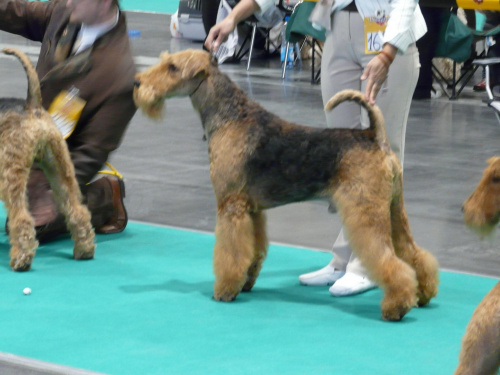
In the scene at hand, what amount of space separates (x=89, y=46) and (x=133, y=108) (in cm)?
41

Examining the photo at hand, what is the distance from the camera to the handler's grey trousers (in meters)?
3.87

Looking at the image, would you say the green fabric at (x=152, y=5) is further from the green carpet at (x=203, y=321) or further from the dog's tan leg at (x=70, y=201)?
the green carpet at (x=203, y=321)

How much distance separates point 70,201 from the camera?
4.49 metres

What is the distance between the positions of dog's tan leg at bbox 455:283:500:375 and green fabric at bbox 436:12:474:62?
6.57m

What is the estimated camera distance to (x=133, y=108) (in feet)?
16.4

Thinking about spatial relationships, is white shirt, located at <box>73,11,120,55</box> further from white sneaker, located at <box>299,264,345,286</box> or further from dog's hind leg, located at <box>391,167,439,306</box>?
dog's hind leg, located at <box>391,167,439,306</box>

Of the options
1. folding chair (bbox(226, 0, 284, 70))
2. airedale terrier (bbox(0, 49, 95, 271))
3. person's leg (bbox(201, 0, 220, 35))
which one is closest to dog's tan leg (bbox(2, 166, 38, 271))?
airedale terrier (bbox(0, 49, 95, 271))

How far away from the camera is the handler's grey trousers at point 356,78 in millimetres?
3869

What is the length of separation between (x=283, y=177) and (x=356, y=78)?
23.8 inches

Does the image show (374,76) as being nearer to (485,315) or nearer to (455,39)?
(485,315)

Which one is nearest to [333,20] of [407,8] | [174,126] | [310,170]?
[407,8]

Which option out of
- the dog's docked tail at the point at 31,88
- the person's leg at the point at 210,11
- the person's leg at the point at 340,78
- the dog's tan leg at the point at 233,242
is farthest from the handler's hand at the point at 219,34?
the person's leg at the point at 210,11

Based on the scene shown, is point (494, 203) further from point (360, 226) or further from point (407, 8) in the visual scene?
point (407, 8)

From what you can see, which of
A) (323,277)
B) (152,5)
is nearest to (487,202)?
(323,277)
